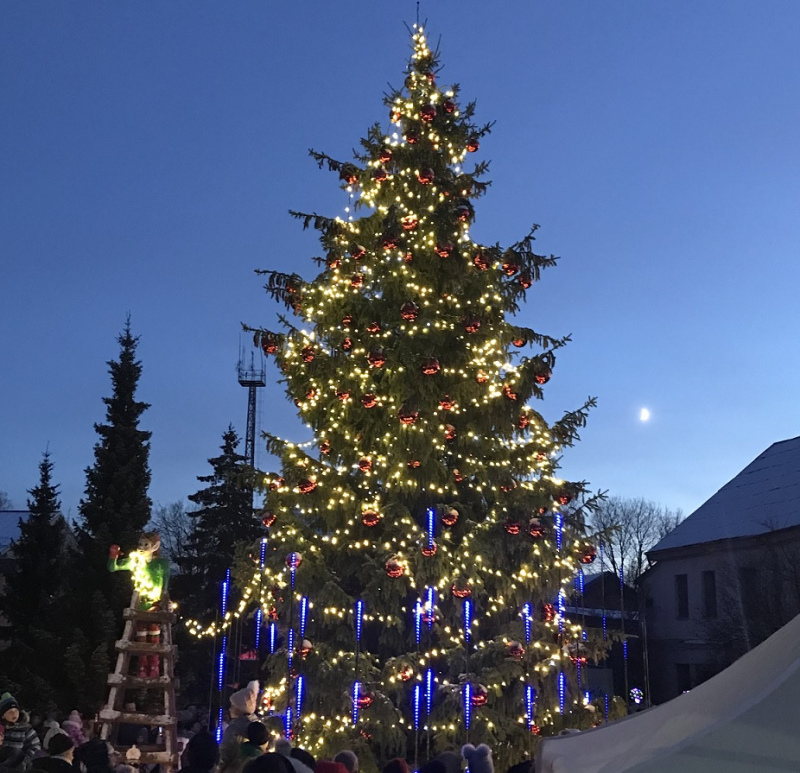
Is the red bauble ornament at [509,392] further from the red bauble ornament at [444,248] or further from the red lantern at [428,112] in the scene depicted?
the red lantern at [428,112]

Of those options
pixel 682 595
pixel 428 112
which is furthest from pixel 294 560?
pixel 682 595

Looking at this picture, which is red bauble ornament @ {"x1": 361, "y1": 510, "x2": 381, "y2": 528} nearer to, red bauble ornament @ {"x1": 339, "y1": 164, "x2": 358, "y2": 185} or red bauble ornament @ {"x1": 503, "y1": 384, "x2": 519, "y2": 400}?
red bauble ornament @ {"x1": 503, "y1": 384, "x2": 519, "y2": 400}

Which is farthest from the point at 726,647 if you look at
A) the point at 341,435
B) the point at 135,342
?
the point at 135,342

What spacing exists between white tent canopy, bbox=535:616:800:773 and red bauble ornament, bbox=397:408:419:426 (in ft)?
30.5

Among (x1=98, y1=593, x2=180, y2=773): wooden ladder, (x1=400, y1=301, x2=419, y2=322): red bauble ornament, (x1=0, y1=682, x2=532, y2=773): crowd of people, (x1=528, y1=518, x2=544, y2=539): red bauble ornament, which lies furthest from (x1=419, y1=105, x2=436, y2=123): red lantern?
(x1=0, y1=682, x2=532, y2=773): crowd of people

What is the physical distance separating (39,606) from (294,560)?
14667 mm

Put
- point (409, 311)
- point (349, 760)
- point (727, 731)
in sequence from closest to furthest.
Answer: point (727, 731)
point (349, 760)
point (409, 311)

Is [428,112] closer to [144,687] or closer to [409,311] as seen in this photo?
[409,311]

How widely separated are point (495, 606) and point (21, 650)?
14.5 m

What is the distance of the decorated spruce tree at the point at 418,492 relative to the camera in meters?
12.5

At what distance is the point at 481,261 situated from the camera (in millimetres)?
14266

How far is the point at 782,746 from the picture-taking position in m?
2.50

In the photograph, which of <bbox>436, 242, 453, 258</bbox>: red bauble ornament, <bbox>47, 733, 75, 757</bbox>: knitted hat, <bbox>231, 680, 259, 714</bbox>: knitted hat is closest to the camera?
<bbox>47, 733, 75, 757</bbox>: knitted hat

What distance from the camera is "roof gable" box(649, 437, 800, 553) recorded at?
28.0 metres
